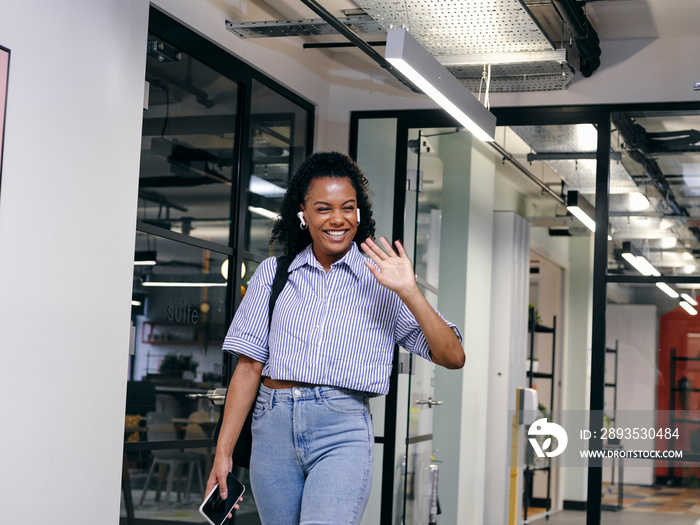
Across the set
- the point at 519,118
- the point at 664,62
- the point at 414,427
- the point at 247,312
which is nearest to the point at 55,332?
the point at 247,312

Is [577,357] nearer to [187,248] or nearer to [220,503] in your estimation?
[187,248]

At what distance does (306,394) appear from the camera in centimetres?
196

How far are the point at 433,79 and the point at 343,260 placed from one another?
119 cm

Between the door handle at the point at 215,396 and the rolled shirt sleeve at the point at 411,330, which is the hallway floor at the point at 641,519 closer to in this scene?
the door handle at the point at 215,396

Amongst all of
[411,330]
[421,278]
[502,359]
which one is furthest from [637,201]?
[411,330]

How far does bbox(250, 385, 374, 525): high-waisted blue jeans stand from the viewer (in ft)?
6.30

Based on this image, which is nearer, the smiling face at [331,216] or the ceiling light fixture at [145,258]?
the smiling face at [331,216]

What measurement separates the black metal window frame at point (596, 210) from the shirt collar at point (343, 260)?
8.25 feet

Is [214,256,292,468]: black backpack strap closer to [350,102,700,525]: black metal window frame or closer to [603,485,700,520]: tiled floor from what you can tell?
[350,102,700,525]: black metal window frame

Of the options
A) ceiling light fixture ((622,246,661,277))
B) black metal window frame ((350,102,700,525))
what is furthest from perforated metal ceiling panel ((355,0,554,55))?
ceiling light fixture ((622,246,661,277))

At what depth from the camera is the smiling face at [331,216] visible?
2061 millimetres

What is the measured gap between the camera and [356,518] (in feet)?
6.42

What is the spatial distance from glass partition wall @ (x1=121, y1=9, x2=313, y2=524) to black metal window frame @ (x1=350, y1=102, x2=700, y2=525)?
746mm

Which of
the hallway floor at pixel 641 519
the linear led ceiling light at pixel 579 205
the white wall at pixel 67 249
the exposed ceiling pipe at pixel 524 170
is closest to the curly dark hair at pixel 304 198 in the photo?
the white wall at pixel 67 249
